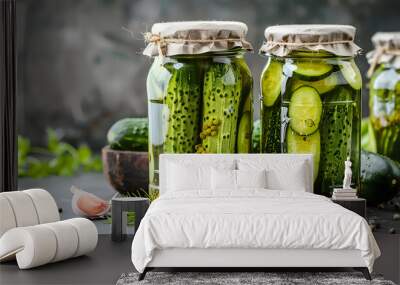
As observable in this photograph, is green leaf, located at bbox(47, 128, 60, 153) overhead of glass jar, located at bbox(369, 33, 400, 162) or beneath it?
beneath

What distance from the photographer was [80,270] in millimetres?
4742

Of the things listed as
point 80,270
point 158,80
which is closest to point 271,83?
point 158,80

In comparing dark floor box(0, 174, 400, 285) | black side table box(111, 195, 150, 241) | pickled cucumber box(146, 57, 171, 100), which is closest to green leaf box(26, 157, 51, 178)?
dark floor box(0, 174, 400, 285)

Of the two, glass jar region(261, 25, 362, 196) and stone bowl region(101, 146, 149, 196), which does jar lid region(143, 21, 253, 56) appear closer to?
glass jar region(261, 25, 362, 196)

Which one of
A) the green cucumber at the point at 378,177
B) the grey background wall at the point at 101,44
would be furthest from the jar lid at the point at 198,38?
the grey background wall at the point at 101,44

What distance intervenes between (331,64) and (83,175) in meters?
3.22

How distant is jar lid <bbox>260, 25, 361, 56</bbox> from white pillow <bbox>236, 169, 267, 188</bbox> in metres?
0.88

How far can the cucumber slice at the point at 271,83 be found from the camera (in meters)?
5.91

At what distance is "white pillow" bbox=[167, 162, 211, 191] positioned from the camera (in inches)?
214

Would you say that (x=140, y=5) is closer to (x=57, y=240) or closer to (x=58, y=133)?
(x=58, y=133)

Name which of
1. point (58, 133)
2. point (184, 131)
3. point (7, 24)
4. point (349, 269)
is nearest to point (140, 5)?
point (58, 133)

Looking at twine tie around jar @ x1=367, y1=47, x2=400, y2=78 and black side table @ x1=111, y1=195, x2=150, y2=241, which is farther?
twine tie around jar @ x1=367, y1=47, x2=400, y2=78

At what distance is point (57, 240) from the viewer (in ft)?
15.8

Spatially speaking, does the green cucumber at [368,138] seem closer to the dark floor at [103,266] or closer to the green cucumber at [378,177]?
the green cucumber at [378,177]
